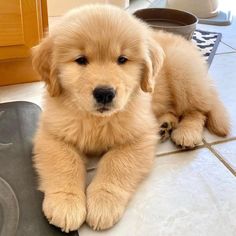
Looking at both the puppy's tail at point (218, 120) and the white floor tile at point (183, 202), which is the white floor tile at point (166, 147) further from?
the puppy's tail at point (218, 120)

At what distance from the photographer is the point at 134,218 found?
1023 mm

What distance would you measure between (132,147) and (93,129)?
0.14 m

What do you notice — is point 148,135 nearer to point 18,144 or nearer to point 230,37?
point 18,144

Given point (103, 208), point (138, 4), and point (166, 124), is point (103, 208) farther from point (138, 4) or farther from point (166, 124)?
point (138, 4)

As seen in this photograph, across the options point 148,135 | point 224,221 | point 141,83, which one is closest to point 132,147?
point 148,135

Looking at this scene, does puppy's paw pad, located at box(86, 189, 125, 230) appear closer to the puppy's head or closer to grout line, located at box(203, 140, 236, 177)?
the puppy's head

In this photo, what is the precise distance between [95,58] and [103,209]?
42 cm

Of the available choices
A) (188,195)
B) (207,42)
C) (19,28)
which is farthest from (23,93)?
(207,42)

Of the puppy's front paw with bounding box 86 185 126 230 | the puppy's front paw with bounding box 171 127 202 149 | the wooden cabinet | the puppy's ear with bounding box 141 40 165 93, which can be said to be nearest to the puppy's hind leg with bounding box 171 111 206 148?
the puppy's front paw with bounding box 171 127 202 149

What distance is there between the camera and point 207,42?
7.22ft

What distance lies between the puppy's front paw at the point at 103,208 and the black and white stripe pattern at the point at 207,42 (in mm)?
1225

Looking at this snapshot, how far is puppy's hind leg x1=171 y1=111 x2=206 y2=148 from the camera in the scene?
1.32 metres

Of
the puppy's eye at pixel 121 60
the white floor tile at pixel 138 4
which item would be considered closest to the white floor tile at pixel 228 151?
the puppy's eye at pixel 121 60

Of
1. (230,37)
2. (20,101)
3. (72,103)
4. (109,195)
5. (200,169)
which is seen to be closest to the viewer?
(109,195)
